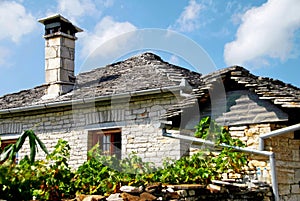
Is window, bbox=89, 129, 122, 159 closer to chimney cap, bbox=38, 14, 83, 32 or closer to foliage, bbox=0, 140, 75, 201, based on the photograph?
chimney cap, bbox=38, 14, 83, 32

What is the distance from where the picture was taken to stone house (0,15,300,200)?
6340 mm

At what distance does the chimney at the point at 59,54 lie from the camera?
10594 mm

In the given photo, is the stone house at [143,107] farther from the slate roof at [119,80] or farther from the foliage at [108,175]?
the foliage at [108,175]

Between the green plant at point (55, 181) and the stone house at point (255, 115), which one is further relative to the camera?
the stone house at point (255, 115)

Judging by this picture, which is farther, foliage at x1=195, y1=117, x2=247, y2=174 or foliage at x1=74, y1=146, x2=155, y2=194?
foliage at x1=195, y1=117, x2=247, y2=174

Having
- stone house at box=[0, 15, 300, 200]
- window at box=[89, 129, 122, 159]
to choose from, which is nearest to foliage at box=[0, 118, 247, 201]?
stone house at box=[0, 15, 300, 200]

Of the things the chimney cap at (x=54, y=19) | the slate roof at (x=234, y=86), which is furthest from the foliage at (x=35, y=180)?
the chimney cap at (x=54, y=19)

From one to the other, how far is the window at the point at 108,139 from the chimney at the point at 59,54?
65.1 inches

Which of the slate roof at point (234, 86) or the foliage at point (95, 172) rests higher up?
the slate roof at point (234, 86)

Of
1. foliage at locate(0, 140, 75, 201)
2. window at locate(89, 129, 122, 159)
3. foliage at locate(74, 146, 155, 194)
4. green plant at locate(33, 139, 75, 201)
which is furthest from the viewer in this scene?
window at locate(89, 129, 122, 159)

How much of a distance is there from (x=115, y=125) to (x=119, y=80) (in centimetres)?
117

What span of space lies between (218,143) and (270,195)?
997mm

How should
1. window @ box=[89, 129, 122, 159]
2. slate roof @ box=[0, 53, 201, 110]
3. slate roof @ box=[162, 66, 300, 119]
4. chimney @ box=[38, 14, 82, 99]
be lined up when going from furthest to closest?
chimney @ box=[38, 14, 82, 99] < window @ box=[89, 129, 122, 159] < slate roof @ box=[0, 53, 201, 110] < slate roof @ box=[162, 66, 300, 119]

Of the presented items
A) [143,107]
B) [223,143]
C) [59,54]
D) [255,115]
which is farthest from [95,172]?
[59,54]
